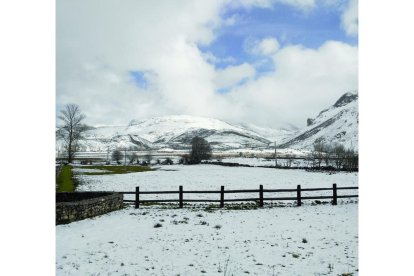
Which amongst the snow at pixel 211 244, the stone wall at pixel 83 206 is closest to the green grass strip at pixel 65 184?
the stone wall at pixel 83 206

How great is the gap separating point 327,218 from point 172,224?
6399 millimetres

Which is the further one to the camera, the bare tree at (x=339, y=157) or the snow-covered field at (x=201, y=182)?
the bare tree at (x=339, y=157)

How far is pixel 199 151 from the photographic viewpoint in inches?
3563

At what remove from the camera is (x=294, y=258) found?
8250mm

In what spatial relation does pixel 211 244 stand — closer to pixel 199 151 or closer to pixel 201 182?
pixel 201 182

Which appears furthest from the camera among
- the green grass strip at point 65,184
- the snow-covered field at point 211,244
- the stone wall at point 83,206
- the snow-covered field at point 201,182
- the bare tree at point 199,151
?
the bare tree at point 199,151

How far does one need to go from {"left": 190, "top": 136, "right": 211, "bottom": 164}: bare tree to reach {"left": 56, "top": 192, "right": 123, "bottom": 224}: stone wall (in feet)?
229

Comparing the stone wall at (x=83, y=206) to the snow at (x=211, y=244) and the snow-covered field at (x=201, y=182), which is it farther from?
the snow-covered field at (x=201, y=182)

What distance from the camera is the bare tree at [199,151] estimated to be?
88812mm

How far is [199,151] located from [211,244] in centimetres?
8079

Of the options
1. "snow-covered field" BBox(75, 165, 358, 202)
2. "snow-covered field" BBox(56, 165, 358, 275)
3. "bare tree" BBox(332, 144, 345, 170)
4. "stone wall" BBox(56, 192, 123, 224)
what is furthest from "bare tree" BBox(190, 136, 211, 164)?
"snow-covered field" BBox(56, 165, 358, 275)

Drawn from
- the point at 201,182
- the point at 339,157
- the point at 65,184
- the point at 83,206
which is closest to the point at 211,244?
the point at 83,206
